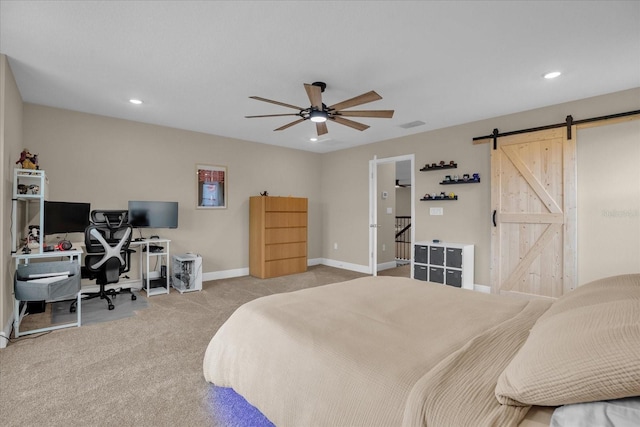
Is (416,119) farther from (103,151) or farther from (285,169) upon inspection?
(103,151)

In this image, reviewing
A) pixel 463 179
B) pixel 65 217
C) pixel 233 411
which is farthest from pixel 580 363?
pixel 65 217

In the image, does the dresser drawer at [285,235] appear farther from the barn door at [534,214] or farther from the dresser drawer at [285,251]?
the barn door at [534,214]

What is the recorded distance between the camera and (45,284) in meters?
2.99

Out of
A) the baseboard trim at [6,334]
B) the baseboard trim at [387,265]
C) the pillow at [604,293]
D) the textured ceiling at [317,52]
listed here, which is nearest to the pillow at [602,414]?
the pillow at [604,293]

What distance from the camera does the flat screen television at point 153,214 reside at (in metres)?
4.66

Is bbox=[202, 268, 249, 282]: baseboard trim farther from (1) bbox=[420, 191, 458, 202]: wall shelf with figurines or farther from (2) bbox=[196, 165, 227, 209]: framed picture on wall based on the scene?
(1) bbox=[420, 191, 458, 202]: wall shelf with figurines

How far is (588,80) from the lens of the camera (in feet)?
10.9

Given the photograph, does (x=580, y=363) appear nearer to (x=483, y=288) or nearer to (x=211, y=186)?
(x=483, y=288)

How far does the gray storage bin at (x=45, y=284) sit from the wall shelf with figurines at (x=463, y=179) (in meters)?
4.98

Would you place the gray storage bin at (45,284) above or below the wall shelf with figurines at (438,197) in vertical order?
below

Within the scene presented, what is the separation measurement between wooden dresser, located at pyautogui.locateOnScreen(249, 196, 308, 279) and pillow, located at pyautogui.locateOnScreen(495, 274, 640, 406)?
4.98 meters

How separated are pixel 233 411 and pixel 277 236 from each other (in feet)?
13.5

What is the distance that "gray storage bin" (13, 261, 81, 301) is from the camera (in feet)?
9.76

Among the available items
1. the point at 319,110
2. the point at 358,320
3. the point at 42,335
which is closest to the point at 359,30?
the point at 319,110
